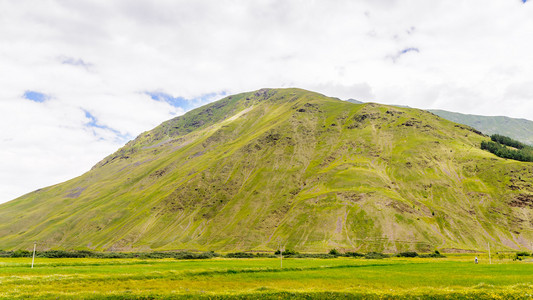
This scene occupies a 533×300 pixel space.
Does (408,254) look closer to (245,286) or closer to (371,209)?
(371,209)

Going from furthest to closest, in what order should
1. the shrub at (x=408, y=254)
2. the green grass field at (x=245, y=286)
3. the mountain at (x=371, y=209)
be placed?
the mountain at (x=371, y=209)
the shrub at (x=408, y=254)
the green grass field at (x=245, y=286)

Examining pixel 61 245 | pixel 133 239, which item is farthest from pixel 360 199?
pixel 61 245

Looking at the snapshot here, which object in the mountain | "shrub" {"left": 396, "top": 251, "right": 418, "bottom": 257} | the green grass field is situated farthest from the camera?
the mountain

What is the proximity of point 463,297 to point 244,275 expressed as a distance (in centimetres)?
3221

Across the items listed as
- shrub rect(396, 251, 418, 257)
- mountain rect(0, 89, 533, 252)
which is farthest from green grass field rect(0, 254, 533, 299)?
mountain rect(0, 89, 533, 252)

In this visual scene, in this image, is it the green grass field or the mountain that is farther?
the mountain

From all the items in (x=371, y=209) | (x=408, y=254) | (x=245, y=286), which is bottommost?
(x=408, y=254)

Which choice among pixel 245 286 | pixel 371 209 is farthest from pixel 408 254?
pixel 245 286

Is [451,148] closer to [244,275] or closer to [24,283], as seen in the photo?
[244,275]

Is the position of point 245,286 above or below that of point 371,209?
below

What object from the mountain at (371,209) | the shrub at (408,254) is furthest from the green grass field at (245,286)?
the mountain at (371,209)

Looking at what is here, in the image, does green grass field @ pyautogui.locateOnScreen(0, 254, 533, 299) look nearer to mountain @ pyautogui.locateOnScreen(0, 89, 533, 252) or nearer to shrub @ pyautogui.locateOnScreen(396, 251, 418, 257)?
shrub @ pyautogui.locateOnScreen(396, 251, 418, 257)

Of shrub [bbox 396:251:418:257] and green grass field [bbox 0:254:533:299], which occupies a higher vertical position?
green grass field [bbox 0:254:533:299]

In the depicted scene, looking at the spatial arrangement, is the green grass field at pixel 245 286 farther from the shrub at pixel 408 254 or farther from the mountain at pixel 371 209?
the mountain at pixel 371 209
